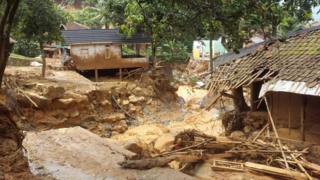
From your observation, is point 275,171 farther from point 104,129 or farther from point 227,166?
point 104,129

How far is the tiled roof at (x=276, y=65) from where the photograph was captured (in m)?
14.2

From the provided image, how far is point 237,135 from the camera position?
1705 centimetres

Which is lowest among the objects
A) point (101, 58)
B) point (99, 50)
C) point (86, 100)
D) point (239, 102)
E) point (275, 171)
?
point (275, 171)

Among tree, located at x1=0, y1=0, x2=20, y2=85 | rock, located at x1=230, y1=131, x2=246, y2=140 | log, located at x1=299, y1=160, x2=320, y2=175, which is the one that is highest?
tree, located at x1=0, y1=0, x2=20, y2=85

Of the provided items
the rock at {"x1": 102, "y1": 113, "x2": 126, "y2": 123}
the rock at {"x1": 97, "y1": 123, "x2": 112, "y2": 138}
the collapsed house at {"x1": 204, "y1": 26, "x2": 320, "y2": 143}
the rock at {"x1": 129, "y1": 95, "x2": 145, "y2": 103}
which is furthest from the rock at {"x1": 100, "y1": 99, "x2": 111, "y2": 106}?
the collapsed house at {"x1": 204, "y1": 26, "x2": 320, "y2": 143}

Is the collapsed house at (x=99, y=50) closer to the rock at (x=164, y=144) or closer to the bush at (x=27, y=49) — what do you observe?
the bush at (x=27, y=49)

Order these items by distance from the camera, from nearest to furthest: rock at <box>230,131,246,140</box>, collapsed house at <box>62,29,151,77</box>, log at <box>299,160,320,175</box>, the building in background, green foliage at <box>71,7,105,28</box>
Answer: log at <box>299,160,320,175</box> < rock at <box>230,131,246,140</box> < collapsed house at <box>62,29,151,77</box> < the building in background < green foliage at <box>71,7,105,28</box>

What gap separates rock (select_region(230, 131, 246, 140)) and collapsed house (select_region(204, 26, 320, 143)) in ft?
4.02

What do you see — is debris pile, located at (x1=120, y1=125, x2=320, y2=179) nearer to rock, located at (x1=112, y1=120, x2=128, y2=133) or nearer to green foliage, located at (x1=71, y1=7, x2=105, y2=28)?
rock, located at (x1=112, y1=120, x2=128, y2=133)

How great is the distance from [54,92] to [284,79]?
12.5 m

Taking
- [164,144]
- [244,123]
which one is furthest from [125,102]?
[244,123]

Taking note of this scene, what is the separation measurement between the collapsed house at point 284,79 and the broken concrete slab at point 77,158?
4682 millimetres

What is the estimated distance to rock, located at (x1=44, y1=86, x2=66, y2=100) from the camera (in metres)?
22.3

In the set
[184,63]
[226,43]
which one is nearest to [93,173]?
[226,43]
